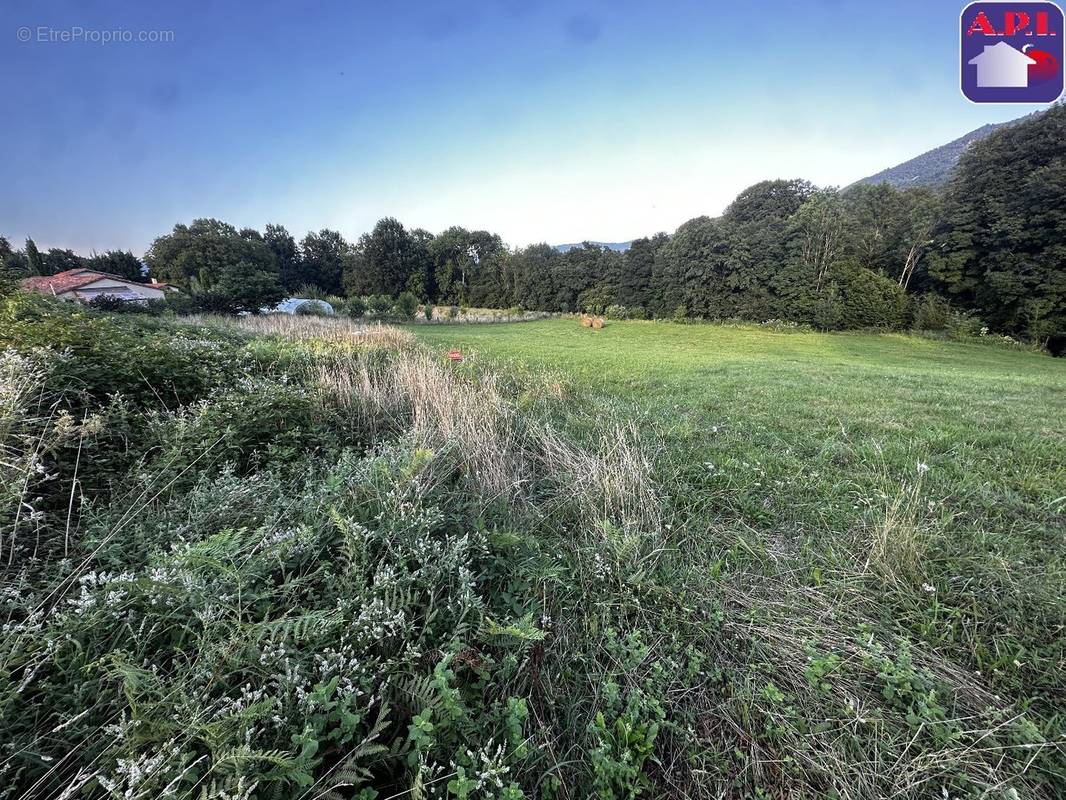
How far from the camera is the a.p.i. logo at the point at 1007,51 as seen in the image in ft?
21.0

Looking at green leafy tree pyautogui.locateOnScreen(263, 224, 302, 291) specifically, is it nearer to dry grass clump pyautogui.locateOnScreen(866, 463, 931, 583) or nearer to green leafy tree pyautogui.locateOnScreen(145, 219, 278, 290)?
green leafy tree pyautogui.locateOnScreen(145, 219, 278, 290)

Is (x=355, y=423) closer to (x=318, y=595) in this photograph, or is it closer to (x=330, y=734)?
(x=318, y=595)

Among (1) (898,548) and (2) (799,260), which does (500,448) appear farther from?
(2) (799,260)

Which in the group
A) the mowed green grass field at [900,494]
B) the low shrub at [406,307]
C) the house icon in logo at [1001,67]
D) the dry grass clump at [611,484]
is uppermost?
the house icon in logo at [1001,67]

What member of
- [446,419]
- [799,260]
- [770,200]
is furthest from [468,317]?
[446,419]

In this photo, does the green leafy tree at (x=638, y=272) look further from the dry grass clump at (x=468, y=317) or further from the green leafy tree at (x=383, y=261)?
the green leafy tree at (x=383, y=261)

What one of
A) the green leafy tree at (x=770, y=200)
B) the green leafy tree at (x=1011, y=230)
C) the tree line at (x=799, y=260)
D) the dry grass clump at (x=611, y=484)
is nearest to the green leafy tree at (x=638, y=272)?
the tree line at (x=799, y=260)

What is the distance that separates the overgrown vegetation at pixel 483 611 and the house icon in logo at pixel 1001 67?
7.11 metres

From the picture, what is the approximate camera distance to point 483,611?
180 centimetres

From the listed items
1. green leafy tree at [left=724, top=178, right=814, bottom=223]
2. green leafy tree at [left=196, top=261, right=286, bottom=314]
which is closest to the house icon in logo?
green leafy tree at [left=196, top=261, right=286, bottom=314]

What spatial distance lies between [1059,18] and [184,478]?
1393 centimetres

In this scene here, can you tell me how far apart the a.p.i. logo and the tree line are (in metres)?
17.3

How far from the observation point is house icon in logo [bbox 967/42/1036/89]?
641 cm

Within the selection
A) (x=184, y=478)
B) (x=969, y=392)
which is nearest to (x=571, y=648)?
(x=184, y=478)
